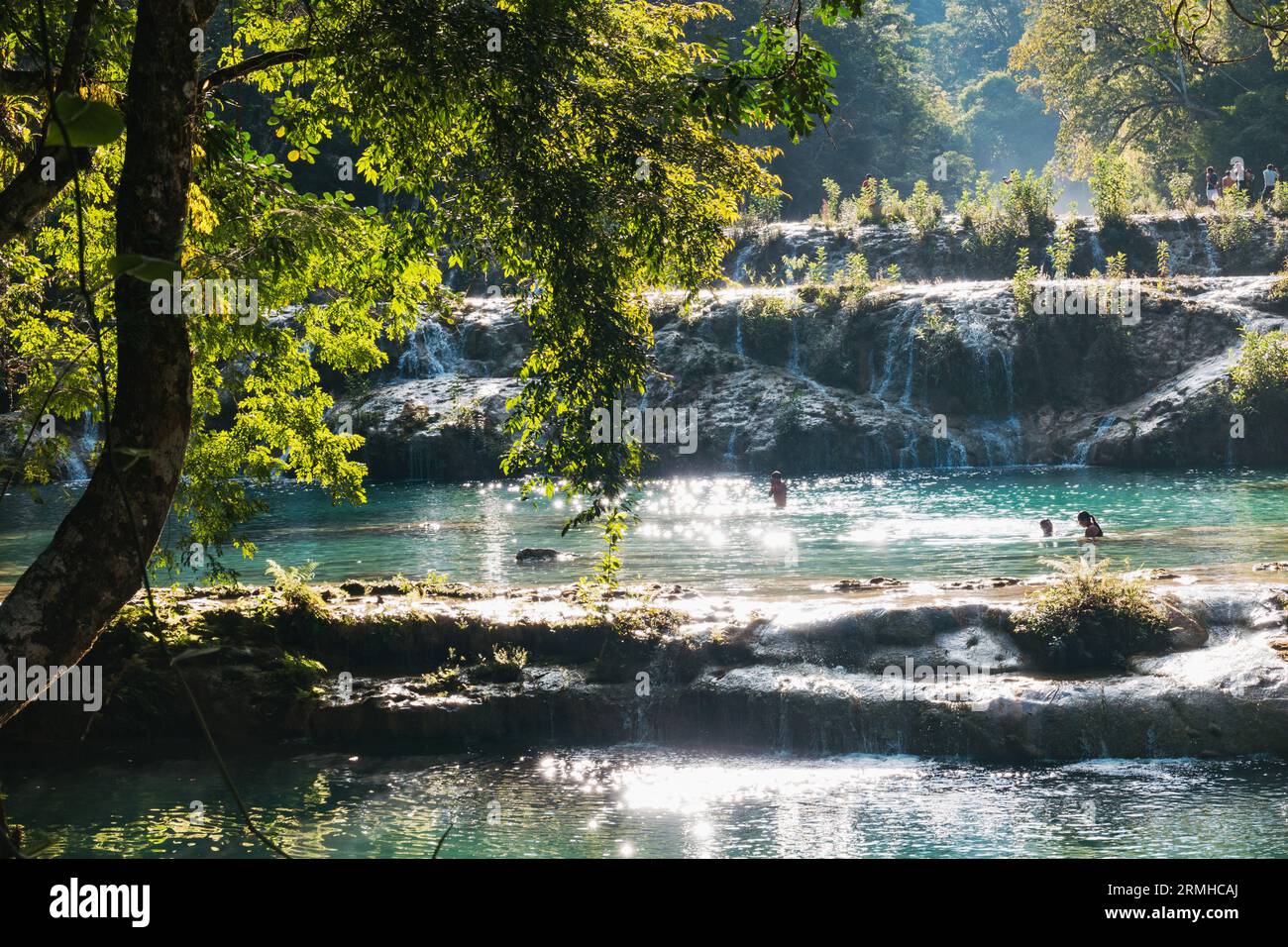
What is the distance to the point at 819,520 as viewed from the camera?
2309 centimetres

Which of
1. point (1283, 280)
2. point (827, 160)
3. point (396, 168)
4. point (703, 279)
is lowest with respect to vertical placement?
point (703, 279)

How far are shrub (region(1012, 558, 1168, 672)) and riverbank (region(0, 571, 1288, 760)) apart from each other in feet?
0.59

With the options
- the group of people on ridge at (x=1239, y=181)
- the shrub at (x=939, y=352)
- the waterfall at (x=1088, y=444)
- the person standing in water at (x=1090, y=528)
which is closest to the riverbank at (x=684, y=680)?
the person standing in water at (x=1090, y=528)

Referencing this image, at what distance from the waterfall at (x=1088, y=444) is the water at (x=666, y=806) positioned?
21.4m

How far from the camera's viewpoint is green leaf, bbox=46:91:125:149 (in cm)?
195

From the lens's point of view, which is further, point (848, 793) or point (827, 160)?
point (827, 160)

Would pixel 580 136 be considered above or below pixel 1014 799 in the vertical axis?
above

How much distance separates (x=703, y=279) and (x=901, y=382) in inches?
974

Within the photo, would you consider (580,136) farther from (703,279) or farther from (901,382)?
(901,382)

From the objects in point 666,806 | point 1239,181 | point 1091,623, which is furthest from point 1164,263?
point 666,806

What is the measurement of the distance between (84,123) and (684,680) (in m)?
10.7

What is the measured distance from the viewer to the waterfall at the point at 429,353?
116ft

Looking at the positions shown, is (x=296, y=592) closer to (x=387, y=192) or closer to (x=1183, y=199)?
(x=387, y=192)
